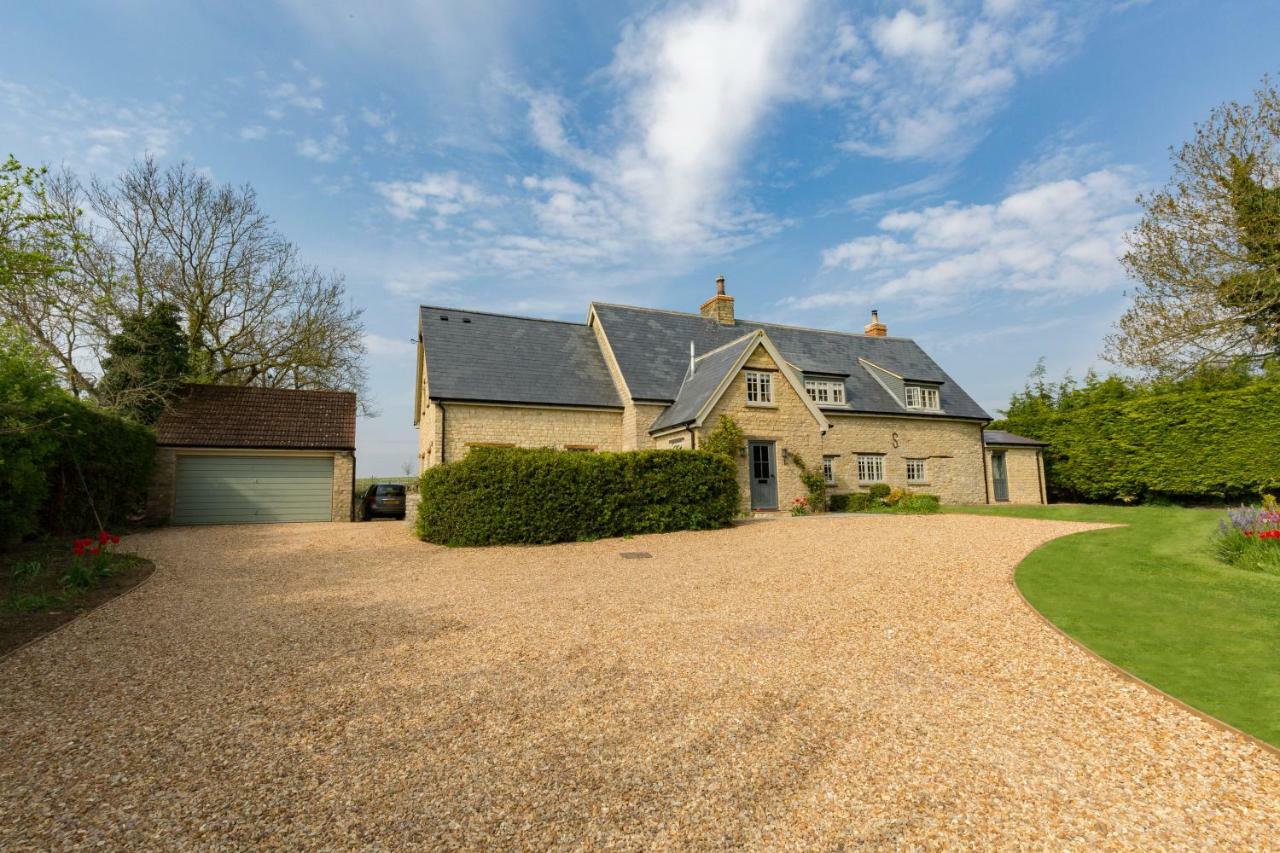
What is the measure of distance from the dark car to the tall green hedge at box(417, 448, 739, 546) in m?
9.68

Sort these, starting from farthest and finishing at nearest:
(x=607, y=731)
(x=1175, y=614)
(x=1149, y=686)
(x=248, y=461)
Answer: (x=248, y=461), (x=1175, y=614), (x=1149, y=686), (x=607, y=731)

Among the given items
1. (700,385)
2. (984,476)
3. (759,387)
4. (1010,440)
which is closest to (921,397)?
(984,476)

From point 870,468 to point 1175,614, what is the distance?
682 inches

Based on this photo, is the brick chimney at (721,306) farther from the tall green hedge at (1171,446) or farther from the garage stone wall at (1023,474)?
the tall green hedge at (1171,446)

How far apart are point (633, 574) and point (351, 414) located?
17.1 m

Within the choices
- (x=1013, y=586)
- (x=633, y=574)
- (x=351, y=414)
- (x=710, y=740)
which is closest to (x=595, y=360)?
(x=351, y=414)

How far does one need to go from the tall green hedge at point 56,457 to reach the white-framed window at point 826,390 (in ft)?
70.3

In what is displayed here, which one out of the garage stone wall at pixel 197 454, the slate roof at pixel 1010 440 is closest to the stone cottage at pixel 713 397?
the slate roof at pixel 1010 440

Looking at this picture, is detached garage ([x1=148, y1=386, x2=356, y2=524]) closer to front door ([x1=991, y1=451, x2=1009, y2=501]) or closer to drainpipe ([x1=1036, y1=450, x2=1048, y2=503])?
front door ([x1=991, y1=451, x2=1009, y2=501])

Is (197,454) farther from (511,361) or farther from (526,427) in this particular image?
(526,427)

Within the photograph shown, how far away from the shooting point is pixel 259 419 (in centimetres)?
2147

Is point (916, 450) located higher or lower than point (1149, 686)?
higher

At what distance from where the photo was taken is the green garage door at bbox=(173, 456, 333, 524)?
19578 millimetres

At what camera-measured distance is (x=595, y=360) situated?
23672mm
